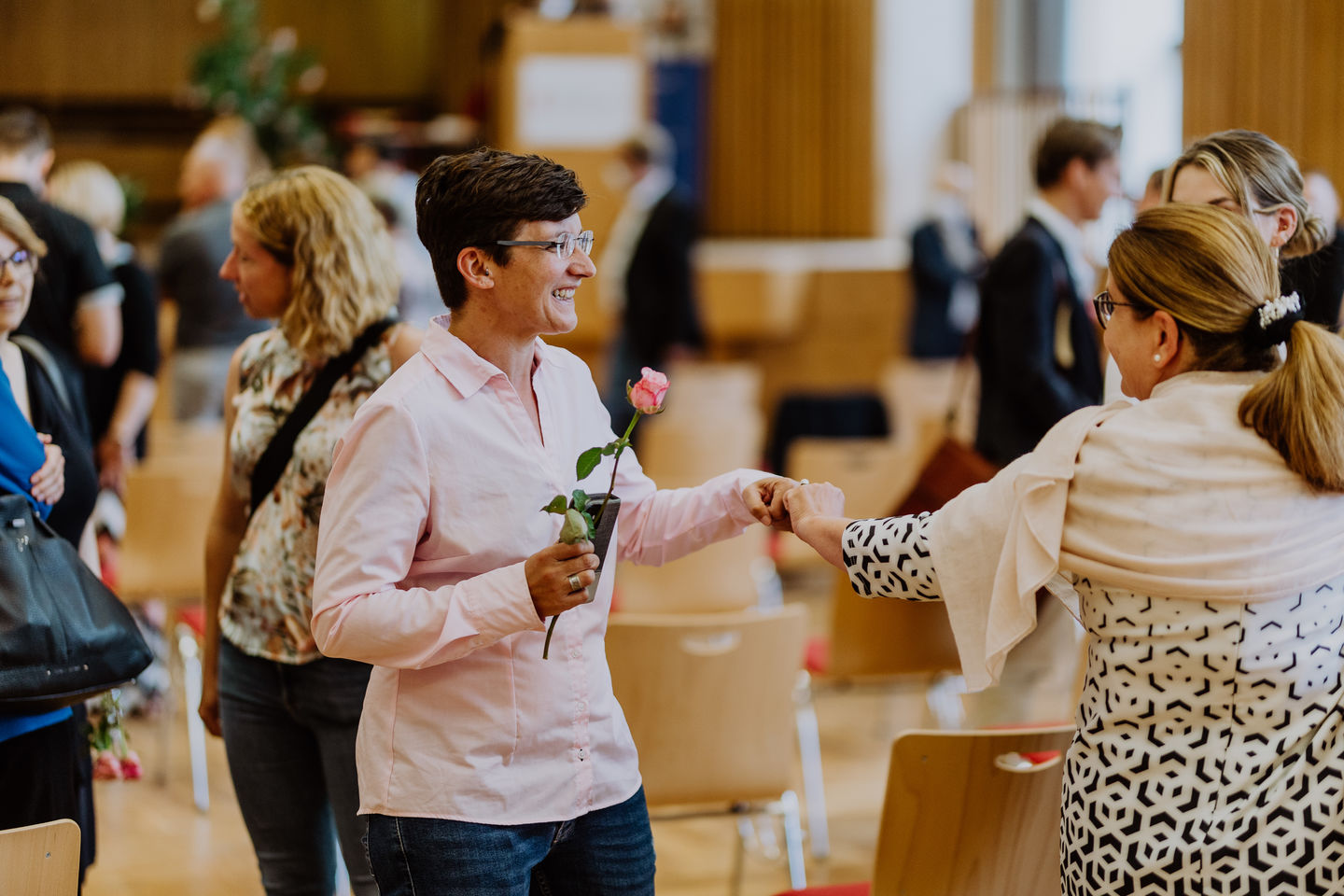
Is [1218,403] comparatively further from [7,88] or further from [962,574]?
[7,88]

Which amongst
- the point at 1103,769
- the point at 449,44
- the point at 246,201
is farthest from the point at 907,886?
the point at 449,44

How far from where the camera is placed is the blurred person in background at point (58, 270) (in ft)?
12.2

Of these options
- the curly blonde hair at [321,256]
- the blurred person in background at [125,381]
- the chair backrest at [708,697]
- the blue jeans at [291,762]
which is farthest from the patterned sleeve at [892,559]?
the blurred person in background at [125,381]

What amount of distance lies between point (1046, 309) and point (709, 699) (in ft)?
4.17

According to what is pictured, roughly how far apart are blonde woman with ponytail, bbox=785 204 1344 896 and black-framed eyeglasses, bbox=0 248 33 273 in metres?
1.58

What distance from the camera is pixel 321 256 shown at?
8.11 feet

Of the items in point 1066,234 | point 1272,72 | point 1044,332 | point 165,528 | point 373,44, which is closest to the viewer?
point 1272,72

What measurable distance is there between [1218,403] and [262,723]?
Answer: 5.10 ft

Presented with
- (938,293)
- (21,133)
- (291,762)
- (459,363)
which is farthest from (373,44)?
(459,363)

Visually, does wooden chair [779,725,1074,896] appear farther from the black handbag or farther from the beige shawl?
the black handbag

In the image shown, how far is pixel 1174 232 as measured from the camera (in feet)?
5.99

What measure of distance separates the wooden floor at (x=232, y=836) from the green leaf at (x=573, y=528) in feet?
6.52

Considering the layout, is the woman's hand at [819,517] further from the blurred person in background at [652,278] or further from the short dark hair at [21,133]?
the blurred person in background at [652,278]

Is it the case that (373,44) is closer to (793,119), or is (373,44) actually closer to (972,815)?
(793,119)
